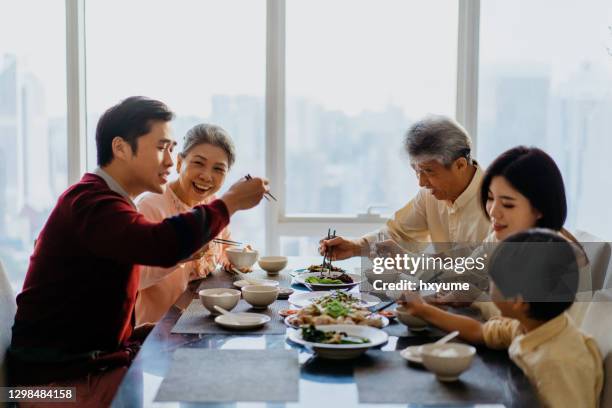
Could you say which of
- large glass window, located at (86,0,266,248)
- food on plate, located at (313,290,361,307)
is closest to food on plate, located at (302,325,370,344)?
food on plate, located at (313,290,361,307)

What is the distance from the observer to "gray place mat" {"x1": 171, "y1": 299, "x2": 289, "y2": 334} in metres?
1.66

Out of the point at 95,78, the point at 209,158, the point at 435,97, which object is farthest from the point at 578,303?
the point at 95,78

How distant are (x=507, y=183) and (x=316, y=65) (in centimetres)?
226

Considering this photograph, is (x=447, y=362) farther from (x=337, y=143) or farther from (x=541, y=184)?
(x=337, y=143)

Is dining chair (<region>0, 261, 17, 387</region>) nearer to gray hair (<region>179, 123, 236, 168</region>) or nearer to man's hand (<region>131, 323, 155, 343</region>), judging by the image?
man's hand (<region>131, 323, 155, 343</region>)

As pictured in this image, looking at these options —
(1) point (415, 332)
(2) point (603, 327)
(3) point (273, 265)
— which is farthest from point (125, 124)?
(2) point (603, 327)

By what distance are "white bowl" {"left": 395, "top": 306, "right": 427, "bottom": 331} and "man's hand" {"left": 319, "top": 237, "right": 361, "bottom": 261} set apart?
920mm

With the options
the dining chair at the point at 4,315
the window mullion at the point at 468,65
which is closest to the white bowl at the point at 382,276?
the dining chair at the point at 4,315

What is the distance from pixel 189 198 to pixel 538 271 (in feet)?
4.89

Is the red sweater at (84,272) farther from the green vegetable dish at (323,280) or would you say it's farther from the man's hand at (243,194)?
the green vegetable dish at (323,280)

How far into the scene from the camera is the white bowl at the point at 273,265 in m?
2.49

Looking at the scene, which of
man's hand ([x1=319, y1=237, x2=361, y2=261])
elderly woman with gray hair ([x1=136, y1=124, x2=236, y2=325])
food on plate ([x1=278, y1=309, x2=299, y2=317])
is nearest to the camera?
food on plate ([x1=278, y1=309, x2=299, y2=317])

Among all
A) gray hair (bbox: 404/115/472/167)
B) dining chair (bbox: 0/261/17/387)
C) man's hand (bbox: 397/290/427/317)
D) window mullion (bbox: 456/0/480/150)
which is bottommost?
dining chair (bbox: 0/261/17/387)

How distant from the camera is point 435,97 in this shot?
381cm
